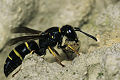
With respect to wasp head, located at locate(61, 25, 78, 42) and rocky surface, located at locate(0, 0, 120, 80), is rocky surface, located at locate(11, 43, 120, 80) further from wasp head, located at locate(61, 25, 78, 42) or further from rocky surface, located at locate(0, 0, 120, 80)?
wasp head, located at locate(61, 25, 78, 42)

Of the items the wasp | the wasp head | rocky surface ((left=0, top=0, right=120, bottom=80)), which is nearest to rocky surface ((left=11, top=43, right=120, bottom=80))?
rocky surface ((left=0, top=0, right=120, bottom=80))

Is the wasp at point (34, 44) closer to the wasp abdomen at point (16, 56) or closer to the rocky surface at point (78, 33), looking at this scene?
the wasp abdomen at point (16, 56)

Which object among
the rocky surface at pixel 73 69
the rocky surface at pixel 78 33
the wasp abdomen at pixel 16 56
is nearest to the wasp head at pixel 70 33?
the rocky surface at pixel 78 33

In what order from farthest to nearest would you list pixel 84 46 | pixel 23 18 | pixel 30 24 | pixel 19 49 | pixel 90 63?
1. pixel 30 24
2. pixel 23 18
3. pixel 84 46
4. pixel 19 49
5. pixel 90 63

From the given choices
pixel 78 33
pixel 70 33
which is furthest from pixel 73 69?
pixel 78 33

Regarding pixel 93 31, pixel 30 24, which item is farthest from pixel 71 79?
pixel 30 24

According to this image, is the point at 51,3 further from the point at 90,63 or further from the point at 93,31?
the point at 90,63
